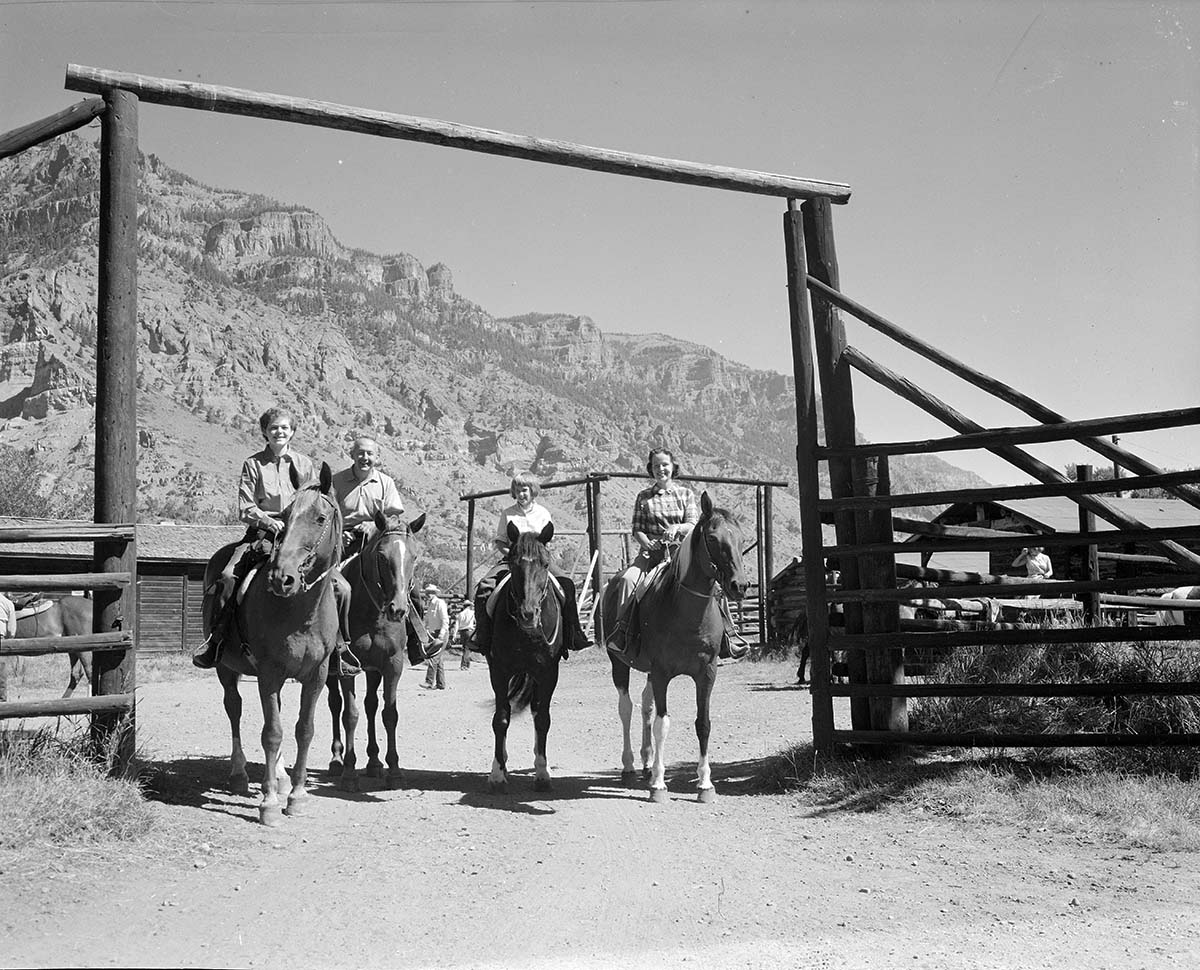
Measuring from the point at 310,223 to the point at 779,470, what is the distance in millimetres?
92126

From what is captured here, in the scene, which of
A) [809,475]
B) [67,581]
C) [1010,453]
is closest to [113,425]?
[67,581]

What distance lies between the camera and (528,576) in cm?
852

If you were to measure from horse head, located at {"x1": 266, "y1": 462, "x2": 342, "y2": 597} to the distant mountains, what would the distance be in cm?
5560

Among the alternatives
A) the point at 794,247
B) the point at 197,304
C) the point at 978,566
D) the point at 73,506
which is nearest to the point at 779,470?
the point at 197,304

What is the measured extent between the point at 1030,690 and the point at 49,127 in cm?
840

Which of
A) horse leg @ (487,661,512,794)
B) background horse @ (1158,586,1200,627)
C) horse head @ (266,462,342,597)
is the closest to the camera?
horse head @ (266,462,342,597)

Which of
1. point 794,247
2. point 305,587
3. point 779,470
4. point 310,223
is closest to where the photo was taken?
point 305,587

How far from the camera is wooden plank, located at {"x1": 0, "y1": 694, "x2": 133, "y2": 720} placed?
718cm

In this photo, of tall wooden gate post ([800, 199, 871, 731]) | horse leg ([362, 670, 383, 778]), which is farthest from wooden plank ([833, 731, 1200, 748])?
horse leg ([362, 670, 383, 778])

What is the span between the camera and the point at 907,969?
15.3 feet

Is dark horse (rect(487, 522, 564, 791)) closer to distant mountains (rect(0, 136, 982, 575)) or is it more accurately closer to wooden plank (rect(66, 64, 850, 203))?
wooden plank (rect(66, 64, 850, 203))

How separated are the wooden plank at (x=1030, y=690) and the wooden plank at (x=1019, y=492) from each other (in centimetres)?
142

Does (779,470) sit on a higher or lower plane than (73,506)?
higher

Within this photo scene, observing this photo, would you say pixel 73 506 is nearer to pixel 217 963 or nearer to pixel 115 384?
pixel 115 384
